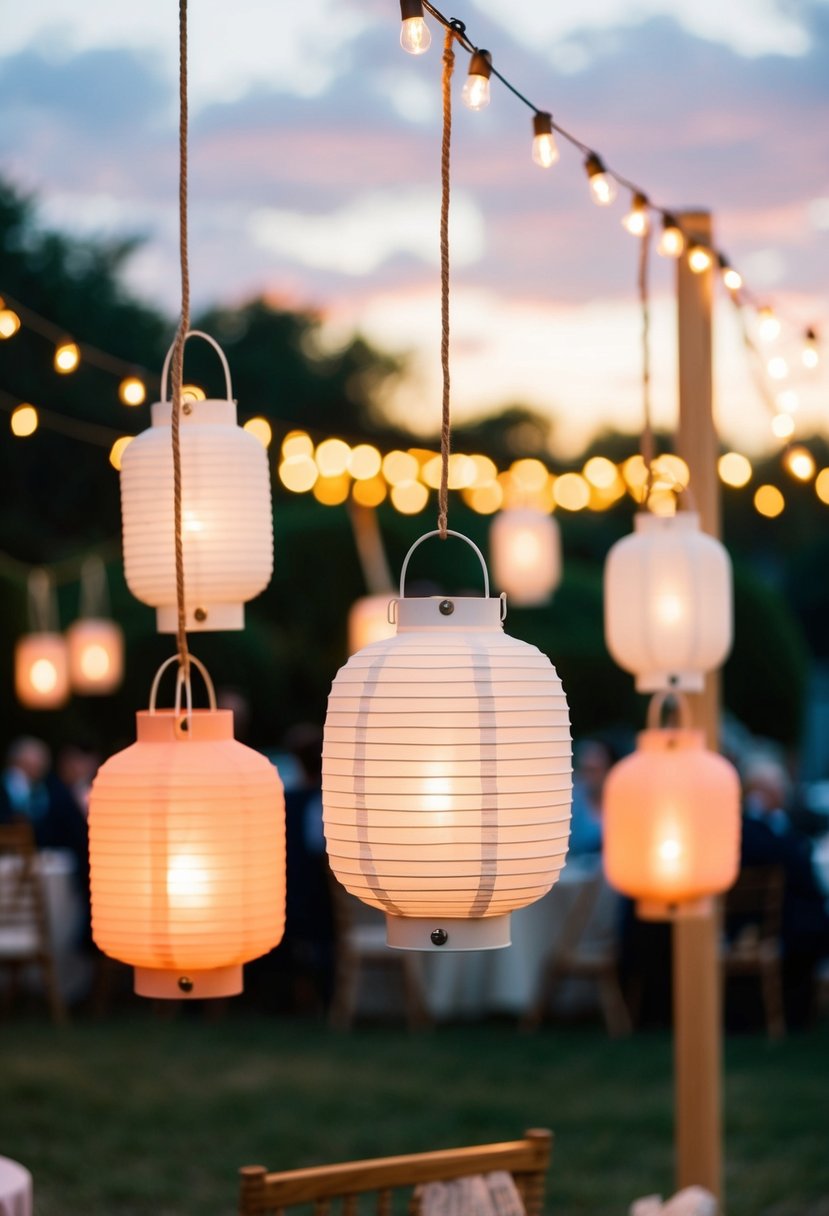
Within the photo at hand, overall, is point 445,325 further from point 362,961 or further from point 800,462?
point 362,961

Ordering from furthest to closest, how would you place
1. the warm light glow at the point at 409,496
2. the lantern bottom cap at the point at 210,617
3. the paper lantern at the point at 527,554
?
the paper lantern at the point at 527,554
the warm light glow at the point at 409,496
the lantern bottom cap at the point at 210,617

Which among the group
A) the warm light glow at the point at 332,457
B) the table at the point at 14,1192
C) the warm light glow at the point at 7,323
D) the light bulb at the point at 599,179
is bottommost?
the table at the point at 14,1192

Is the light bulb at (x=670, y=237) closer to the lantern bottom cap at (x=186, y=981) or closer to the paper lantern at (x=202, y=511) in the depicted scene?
the paper lantern at (x=202, y=511)

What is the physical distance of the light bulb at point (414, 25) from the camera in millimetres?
2117

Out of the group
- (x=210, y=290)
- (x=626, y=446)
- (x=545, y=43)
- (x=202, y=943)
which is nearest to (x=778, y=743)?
(x=626, y=446)

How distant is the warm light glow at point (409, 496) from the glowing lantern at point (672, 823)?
3.25 meters

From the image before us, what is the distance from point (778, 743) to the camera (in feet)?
42.0

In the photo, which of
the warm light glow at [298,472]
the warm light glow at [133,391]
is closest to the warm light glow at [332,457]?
the warm light glow at [298,472]

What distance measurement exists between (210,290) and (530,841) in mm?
15177

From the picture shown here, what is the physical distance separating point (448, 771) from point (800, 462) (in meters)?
2.19

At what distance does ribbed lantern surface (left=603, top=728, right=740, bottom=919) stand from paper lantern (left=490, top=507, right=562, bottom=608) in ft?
17.1

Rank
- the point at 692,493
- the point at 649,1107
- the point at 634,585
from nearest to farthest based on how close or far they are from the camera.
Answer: the point at 634,585 → the point at 692,493 → the point at 649,1107

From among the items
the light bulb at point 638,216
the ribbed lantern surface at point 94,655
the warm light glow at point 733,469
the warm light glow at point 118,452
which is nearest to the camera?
the warm light glow at point 118,452

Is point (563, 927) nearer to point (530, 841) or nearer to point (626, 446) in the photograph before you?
point (530, 841)
